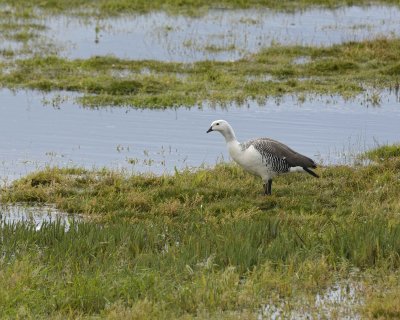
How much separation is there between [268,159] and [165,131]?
4226mm

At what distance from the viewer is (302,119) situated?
55.3 feet

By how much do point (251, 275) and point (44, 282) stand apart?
5.48 ft

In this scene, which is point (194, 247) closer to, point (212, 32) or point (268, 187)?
point (268, 187)

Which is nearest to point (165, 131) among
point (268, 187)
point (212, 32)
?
point (268, 187)

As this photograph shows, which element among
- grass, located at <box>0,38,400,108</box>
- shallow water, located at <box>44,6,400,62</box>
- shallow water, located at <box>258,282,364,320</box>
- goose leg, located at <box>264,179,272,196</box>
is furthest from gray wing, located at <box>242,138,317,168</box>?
shallow water, located at <box>44,6,400,62</box>

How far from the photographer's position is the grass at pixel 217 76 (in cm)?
1856

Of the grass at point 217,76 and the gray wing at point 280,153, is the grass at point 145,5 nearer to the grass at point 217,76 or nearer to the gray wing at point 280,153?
the grass at point 217,76

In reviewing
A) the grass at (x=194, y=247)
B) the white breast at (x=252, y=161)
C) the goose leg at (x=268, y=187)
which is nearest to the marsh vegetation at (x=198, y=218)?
the grass at (x=194, y=247)

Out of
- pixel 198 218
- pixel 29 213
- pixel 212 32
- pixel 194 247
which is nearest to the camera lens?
pixel 194 247

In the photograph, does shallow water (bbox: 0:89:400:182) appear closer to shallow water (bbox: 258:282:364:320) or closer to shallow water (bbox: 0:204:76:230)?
shallow water (bbox: 0:204:76:230)

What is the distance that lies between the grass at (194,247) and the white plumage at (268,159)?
0.30m

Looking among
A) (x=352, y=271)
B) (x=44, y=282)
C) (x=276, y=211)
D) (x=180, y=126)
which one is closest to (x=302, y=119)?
(x=180, y=126)

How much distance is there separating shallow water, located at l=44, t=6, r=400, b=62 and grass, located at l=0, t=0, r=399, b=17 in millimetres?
800

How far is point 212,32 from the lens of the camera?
25703 mm
